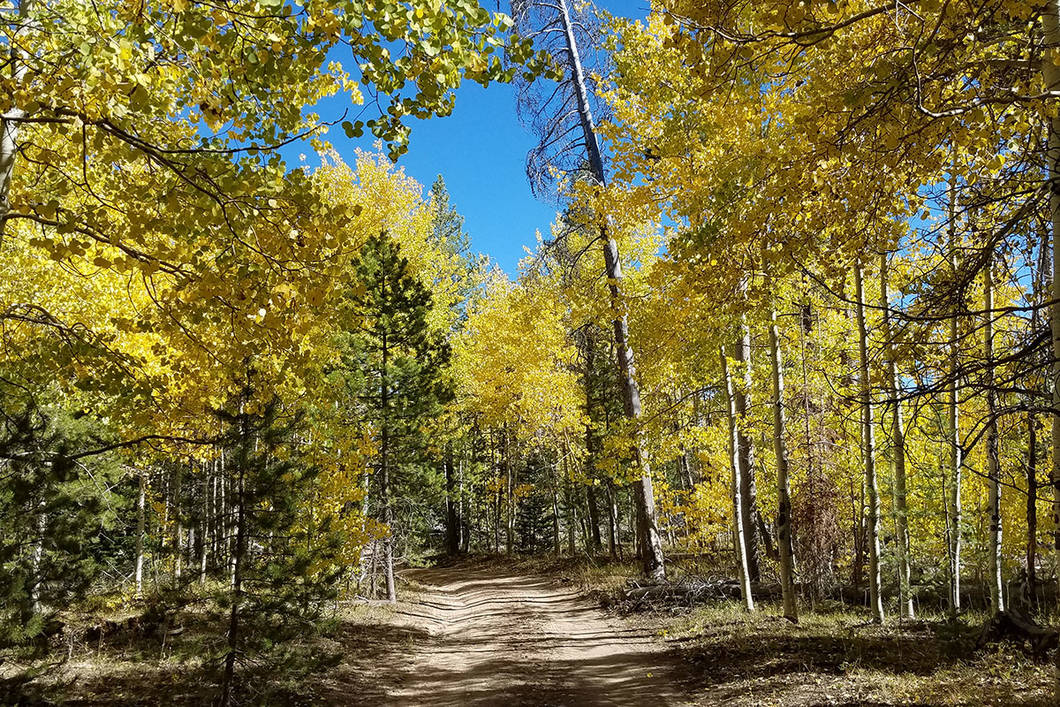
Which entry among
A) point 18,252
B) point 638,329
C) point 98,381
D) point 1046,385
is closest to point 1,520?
point 98,381

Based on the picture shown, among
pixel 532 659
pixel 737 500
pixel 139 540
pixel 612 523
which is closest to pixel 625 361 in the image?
pixel 737 500

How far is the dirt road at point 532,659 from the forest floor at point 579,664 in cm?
3

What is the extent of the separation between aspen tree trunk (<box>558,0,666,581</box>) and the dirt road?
1603 millimetres

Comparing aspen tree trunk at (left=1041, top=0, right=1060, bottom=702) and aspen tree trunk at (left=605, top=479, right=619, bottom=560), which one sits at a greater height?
aspen tree trunk at (left=1041, top=0, right=1060, bottom=702)

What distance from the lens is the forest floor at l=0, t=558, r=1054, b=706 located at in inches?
210

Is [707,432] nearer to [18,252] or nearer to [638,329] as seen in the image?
[638,329]

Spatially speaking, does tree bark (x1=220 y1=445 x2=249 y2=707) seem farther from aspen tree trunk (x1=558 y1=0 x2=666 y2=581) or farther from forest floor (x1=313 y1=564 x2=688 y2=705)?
aspen tree trunk (x1=558 y1=0 x2=666 y2=581)

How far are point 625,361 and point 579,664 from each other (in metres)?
6.27

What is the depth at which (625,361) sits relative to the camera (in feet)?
40.7

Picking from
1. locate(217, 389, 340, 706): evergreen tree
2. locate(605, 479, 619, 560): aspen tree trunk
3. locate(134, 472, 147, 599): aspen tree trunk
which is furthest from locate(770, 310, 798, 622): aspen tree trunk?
locate(134, 472, 147, 599): aspen tree trunk

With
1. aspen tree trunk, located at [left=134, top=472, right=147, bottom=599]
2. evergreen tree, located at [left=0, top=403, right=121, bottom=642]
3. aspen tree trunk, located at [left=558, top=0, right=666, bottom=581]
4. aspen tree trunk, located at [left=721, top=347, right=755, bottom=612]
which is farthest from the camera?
aspen tree trunk, located at [left=558, top=0, right=666, bottom=581]

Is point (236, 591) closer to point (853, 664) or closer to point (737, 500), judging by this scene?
point (853, 664)

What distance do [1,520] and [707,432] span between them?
9.74 m

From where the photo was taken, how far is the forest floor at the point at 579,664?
5.33 m
